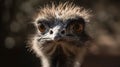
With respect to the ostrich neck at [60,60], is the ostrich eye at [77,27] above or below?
above

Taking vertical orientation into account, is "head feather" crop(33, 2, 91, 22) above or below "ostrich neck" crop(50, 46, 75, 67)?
above

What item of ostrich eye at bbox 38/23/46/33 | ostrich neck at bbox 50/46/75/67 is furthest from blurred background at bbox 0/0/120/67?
ostrich neck at bbox 50/46/75/67

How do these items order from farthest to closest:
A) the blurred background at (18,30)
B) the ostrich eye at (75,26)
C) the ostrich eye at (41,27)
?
the blurred background at (18,30) < the ostrich eye at (41,27) < the ostrich eye at (75,26)

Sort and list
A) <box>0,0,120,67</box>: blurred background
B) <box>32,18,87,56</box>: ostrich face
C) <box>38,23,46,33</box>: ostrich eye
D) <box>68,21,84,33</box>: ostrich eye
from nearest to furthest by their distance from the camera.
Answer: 1. <box>32,18,87,56</box>: ostrich face
2. <box>68,21,84,33</box>: ostrich eye
3. <box>38,23,46,33</box>: ostrich eye
4. <box>0,0,120,67</box>: blurred background

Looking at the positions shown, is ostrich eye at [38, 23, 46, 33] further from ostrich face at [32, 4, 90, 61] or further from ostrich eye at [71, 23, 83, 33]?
ostrich eye at [71, 23, 83, 33]

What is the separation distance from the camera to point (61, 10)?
278 inches

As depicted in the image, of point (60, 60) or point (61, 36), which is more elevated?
point (61, 36)

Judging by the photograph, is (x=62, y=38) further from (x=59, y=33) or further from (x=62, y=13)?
(x=62, y=13)

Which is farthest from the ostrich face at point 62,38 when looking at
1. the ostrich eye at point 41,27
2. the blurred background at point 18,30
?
the blurred background at point 18,30

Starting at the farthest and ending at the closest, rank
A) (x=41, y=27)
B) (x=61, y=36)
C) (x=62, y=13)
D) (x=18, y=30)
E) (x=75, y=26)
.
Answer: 1. (x=18, y=30)
2. (x=62, y=13)
3. (x=41, y=27)
4. (x=75, y=26)
5. (x=61, y=36)

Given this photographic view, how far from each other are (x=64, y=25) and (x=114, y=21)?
200 inches

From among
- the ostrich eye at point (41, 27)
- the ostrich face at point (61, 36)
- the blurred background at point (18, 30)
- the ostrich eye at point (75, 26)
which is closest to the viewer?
the ostrich face at point (61, 36)

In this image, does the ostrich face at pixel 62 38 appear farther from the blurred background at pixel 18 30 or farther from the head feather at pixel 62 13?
the blurred background at pixel 18 30

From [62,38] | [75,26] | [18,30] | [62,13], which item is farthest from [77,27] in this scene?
[18,30]
